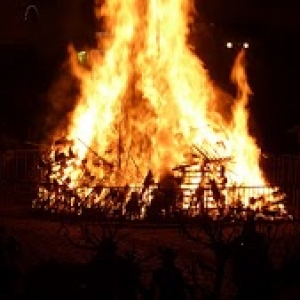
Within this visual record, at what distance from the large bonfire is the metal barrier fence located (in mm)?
645

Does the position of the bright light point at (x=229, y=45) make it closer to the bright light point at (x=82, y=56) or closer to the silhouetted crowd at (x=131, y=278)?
the bright light point at (x=82, y=56)

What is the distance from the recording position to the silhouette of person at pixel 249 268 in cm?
793

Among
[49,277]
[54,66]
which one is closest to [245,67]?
[54,66]

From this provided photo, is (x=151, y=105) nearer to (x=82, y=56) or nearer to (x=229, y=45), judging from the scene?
(x=82, y=56)

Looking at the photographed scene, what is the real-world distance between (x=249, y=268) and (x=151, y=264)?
2.30 m

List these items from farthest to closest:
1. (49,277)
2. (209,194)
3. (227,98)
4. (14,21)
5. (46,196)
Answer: (14,21)
(227,98)
(46,196)
(209,194)
(49,277)

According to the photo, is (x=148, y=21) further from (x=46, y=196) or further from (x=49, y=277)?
(x=49, y=277)

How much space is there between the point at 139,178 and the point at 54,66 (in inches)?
351

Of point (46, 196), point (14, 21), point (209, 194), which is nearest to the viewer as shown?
point (209, 194)

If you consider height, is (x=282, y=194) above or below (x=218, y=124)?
below

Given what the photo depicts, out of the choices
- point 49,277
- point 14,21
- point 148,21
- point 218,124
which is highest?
point 14,21

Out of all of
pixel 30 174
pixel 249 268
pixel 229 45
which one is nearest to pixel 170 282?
pixel 249 268

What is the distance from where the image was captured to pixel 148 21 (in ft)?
47.1

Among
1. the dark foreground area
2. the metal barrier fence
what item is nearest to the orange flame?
the metal barrier fence
